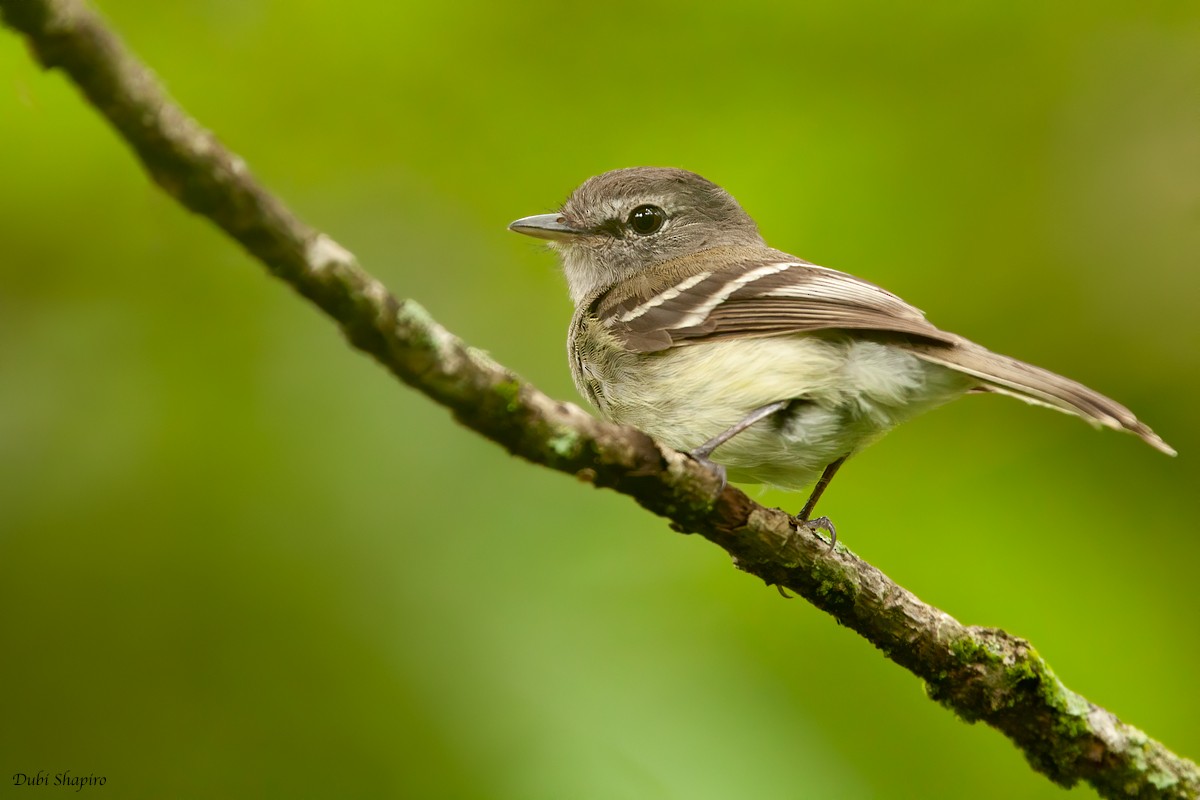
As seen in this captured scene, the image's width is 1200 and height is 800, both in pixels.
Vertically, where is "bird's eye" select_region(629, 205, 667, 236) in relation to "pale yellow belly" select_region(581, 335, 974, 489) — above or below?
above

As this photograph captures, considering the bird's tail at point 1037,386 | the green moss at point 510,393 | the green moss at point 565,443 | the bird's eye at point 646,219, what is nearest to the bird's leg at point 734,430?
the bird's tail at point 1037,386

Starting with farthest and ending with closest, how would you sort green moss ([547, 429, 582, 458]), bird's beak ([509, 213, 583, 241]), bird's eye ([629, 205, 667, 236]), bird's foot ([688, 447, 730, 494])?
bird's eye ([629, 205, 667, 236]) < bird's beak ([509, 213, 583, 241]) < bird's foot ([688, 447, 730, 494]) < green moss ([547, 429, 582, 458])

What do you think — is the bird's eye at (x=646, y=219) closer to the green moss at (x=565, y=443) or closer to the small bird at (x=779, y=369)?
the small bird at (x=779, y=369)

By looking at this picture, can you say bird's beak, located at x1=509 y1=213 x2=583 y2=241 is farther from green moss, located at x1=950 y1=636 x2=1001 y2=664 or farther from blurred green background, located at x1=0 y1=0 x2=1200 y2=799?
green moss, located at x1=950 y1=636 x2=1001 y2=664

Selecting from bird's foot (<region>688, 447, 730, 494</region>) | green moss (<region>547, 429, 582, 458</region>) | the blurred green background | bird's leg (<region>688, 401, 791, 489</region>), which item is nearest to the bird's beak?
the blurred green background

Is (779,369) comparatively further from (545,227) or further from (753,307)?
(545,227)

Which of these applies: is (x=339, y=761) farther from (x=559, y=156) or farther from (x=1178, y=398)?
(x=1178, y=398)
